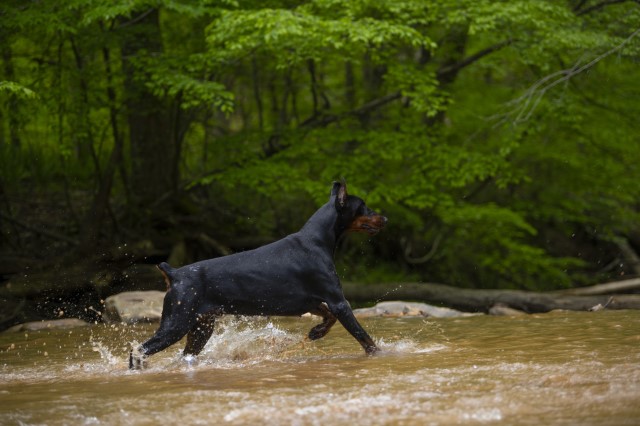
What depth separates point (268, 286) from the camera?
7.09 m

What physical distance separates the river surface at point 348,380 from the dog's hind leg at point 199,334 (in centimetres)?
16

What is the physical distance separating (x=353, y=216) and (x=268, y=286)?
1111 mm

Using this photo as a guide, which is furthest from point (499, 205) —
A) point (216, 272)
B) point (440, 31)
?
point (216, 272)

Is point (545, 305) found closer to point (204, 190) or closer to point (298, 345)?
point (298, 345)

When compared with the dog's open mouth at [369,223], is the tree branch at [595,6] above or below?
above

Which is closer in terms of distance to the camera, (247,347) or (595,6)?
(247,347)

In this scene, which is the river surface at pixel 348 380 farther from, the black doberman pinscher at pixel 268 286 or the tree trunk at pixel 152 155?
the tree trunk at pixel 152 155

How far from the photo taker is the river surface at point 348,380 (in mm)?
4633

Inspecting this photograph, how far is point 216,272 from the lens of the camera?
695 centimetres

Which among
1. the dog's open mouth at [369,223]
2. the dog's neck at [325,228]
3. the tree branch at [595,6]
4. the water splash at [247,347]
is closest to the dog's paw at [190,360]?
the water splash at [247,347]

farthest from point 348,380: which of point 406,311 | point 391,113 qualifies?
point 391,113

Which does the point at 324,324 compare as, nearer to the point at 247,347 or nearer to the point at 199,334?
the point at 247,347

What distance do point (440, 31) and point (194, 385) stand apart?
11.6m

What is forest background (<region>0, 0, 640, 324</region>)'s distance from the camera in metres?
12.6
